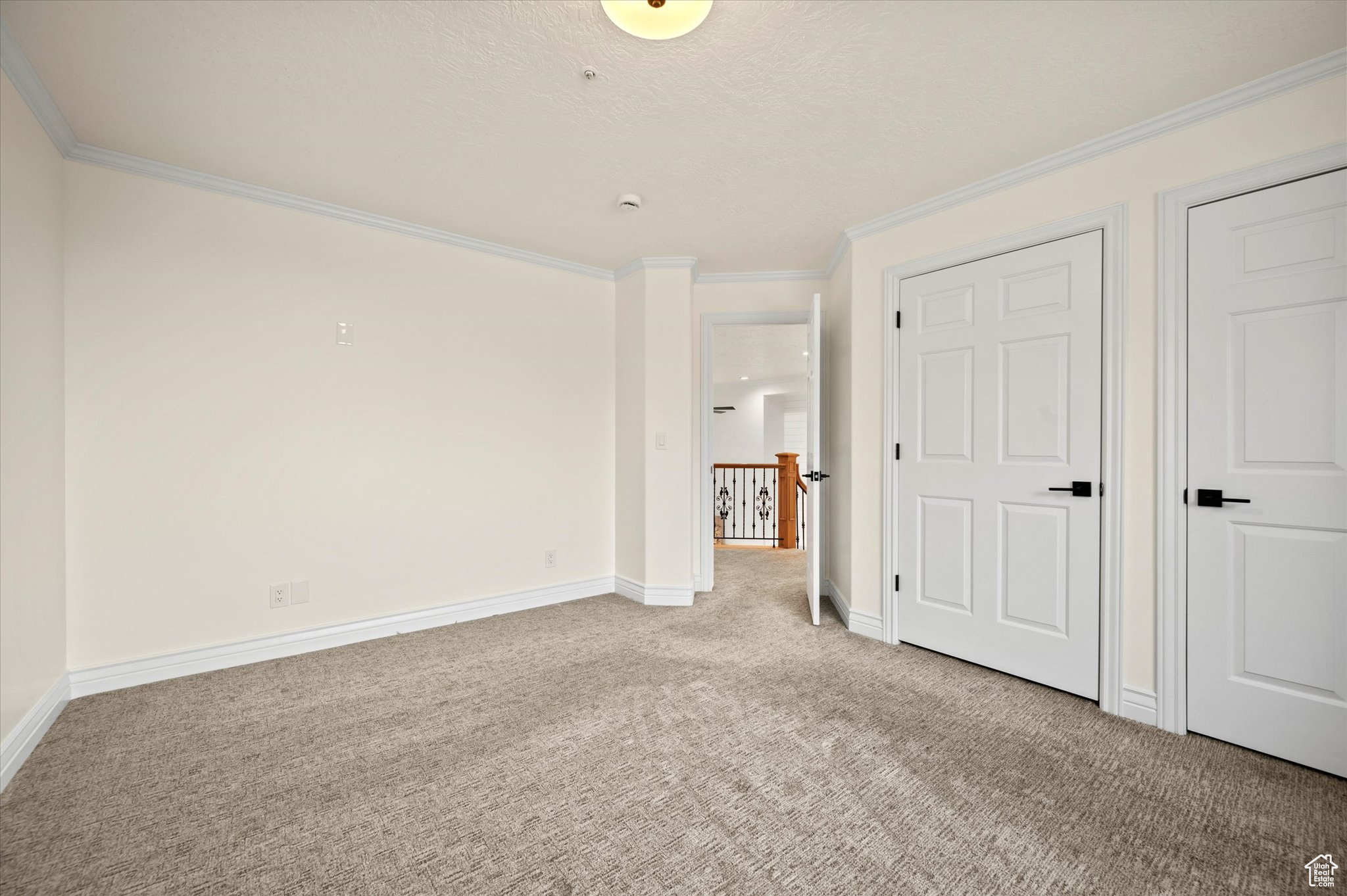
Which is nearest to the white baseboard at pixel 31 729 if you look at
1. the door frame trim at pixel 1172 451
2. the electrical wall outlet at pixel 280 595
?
the electrical wall outlet at pixel 280 595

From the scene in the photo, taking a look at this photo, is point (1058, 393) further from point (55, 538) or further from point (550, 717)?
point (55, 538)

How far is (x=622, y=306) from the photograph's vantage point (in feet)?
14.0

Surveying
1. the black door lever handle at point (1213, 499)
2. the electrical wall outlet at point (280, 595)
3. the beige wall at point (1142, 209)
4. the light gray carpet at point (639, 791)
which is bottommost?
the light gray carpet at point (639, 791)

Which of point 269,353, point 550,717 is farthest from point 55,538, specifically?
point 550,717

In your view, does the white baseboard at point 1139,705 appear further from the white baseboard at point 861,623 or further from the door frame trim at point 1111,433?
the white baseboard at point 861,623

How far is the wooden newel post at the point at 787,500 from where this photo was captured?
6.61 meters

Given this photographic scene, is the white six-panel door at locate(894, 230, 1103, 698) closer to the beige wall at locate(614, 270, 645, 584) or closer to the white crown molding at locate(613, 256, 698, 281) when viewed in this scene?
the white crown molding at locate(613, 256, 698, 281)

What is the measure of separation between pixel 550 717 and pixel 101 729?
1.74 metres

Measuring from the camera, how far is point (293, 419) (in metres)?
3.02

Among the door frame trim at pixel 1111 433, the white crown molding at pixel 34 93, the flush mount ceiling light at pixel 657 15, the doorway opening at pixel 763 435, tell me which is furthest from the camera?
the doorway opening at pixel 763 435

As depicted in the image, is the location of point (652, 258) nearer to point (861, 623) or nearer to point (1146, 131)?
point (1146, 131)

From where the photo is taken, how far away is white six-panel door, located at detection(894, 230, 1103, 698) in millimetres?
2494

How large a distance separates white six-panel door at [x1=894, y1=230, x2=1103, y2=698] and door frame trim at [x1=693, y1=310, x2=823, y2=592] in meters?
1.26

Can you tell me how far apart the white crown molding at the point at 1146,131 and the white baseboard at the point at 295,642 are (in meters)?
3.31
